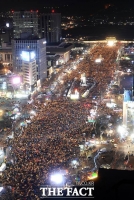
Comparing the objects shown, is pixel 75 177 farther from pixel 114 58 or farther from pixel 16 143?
pixel 114 58

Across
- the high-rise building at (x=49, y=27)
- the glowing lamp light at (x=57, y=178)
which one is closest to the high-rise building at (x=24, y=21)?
the high-rise building at (x=49, y=27)

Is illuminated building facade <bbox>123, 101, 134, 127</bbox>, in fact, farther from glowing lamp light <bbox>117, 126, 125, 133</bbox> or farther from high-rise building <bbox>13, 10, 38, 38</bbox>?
high-rise building <bbox>13, 10, 38, 38</bbox>

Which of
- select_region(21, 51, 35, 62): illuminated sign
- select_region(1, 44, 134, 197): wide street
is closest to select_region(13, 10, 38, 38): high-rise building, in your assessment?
select_region(21, 51, 35, 62): illuminated sign

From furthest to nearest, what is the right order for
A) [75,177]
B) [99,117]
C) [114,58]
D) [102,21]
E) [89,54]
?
1. [102,21]
2. [89,54]
3. [114,58]
4. [99,117]
5. [75,177]

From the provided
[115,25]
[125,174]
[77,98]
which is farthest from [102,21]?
[125,174]

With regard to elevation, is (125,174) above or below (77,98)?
above

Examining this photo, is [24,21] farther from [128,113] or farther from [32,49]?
[128,113]
